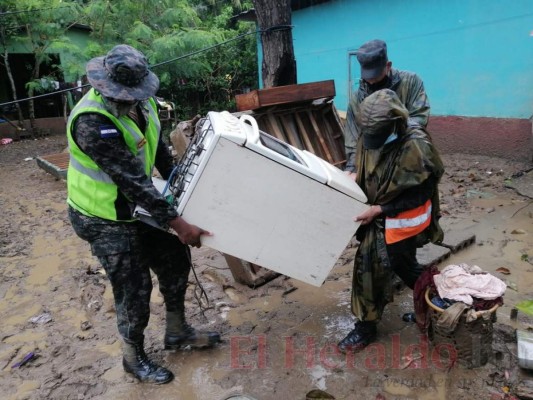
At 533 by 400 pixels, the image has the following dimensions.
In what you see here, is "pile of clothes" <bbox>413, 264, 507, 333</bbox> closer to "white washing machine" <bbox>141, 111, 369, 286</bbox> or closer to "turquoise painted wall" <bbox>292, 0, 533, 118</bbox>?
"white washing machine" <bbox>141, 111, 369, 286</bbox>

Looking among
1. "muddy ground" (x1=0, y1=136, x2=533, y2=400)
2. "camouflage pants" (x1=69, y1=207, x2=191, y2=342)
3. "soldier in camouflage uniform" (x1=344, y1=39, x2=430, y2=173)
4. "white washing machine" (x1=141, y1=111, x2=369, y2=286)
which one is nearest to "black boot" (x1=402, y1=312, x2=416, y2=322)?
"muddy ground" (x1=0, y1=136, x2=533, y2=400)

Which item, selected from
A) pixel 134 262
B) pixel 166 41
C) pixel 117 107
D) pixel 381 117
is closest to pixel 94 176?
pixel 117 107

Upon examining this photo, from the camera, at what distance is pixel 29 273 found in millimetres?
4418

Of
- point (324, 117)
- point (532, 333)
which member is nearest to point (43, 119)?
point (324, 117)

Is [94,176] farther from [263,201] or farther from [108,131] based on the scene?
[263,201]

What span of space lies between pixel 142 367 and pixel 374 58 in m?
2.66

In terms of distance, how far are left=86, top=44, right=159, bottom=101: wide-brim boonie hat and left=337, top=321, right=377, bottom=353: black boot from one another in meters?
1.89

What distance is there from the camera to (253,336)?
2.95 m

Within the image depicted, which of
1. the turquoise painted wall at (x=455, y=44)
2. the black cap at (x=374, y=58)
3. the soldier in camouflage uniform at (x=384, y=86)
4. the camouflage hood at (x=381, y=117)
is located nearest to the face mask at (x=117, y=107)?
the camouflage hood at (x=381, y=117)

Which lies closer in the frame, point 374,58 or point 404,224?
point 404,224

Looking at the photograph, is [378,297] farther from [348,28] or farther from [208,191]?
[348,28]

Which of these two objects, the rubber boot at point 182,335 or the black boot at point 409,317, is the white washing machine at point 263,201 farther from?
the black boot at point 409,317

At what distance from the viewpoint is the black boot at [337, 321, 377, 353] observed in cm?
265

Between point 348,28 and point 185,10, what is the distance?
448cm
